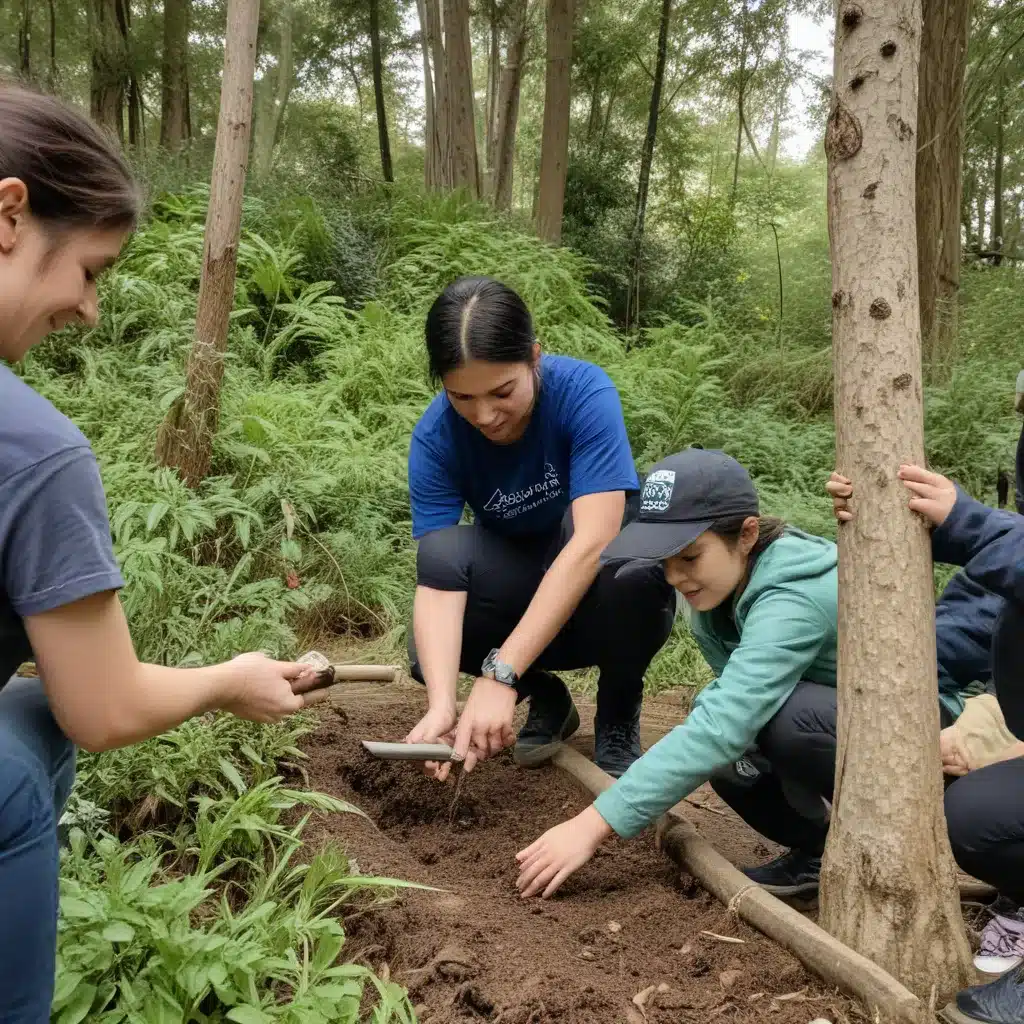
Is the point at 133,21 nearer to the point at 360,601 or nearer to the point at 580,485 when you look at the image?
the point at 360,601

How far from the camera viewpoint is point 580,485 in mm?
2809

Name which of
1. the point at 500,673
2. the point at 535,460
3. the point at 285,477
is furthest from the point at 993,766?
the point at 285,477

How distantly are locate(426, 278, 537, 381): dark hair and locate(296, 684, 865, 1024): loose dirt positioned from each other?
4.20 feet

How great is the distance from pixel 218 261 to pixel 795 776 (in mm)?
3596

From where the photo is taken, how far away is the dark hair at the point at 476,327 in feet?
8.34

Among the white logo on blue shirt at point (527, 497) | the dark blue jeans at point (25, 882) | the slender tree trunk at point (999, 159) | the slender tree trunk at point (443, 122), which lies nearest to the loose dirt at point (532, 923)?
the dark blue jeans at point (25, 882)

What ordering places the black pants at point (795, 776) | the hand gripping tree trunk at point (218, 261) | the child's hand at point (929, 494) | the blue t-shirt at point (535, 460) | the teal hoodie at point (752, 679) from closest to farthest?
the child's hand at point (929, 494)
the teal hoodie at point (752, 679)
the black pants at point (795, 776)
the blue t-shirt at point (535, 460)
the hand gripping tree trunk at point (218, 261)

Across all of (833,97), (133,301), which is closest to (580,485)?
(833,97)

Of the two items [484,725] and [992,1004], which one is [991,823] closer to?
[992,1004]

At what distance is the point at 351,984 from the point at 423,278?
23.1 feet

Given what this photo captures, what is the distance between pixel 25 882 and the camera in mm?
1302

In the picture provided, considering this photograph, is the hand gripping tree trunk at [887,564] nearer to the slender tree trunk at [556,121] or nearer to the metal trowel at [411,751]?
the metal trowel at [411,751]

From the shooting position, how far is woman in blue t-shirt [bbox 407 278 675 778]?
8.46 feet

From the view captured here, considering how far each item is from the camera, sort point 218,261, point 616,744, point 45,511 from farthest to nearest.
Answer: point 218,261 < point 616,744 < point 45,511
